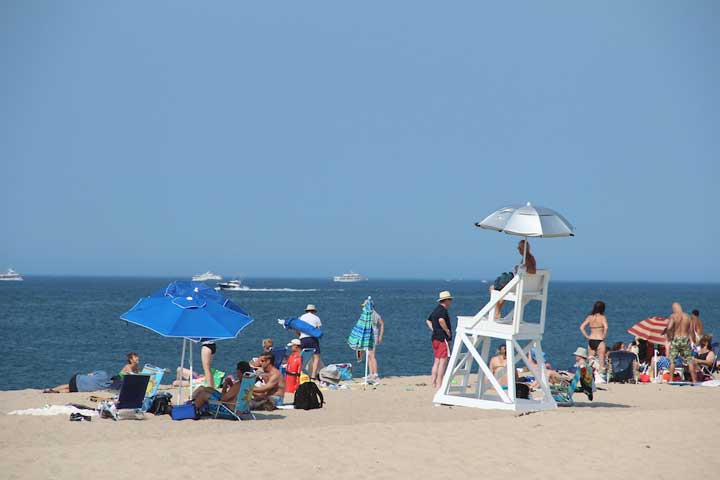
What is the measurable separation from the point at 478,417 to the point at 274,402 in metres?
2.57

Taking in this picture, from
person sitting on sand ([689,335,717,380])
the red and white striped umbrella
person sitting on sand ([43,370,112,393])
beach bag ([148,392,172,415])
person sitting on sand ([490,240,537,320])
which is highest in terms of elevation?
person sitting on sand ([490,240,537,320])

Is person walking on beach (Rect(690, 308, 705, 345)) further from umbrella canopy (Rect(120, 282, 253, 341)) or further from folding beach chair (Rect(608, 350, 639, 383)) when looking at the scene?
umbrella canopy (Rect(120, 282, 253, 341))

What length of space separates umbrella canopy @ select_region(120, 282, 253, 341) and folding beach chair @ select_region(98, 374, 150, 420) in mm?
583

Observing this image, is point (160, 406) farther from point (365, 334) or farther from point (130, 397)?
point (365, 334)

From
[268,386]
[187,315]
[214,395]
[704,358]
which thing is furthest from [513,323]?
[704,358]

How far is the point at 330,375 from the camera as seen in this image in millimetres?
15180

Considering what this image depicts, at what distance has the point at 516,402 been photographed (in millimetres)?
11836

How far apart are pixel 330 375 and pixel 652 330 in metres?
6.02

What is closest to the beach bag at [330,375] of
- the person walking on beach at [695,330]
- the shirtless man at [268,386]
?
the shirtless man at [268,386]

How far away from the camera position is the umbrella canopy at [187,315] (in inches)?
430

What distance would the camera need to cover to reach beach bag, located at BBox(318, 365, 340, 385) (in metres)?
15.2

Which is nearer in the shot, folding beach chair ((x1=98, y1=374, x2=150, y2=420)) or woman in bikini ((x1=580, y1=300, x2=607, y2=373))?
folding beach chair ((x1=98, y1=374, x2=150, y2=420))

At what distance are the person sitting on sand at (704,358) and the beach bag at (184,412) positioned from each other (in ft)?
28.1

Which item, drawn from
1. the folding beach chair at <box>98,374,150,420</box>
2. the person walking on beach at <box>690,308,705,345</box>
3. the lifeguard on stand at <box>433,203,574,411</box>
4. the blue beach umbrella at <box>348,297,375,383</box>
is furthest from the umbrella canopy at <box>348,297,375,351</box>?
the folding beach chair at <box>98,374,150,420</box>
